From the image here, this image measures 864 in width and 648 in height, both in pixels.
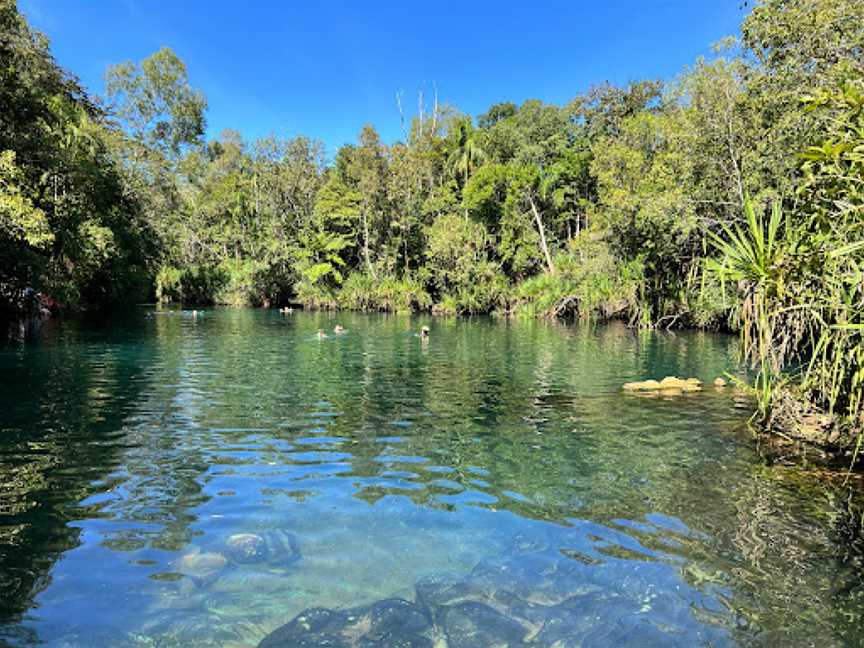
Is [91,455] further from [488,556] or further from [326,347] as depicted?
[326,347]

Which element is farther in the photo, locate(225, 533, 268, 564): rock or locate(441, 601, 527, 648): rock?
locate(225, 533, 268, 564): rock

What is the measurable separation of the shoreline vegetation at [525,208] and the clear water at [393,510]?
1665mm

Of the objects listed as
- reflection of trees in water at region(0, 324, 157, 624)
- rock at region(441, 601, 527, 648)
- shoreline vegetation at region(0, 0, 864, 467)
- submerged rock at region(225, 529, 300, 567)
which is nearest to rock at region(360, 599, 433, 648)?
rock at region(441, 601, 527, 648)

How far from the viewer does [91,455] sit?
27.6 ft

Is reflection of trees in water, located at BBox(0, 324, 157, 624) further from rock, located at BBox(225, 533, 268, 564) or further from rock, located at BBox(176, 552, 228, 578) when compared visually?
rock, located at BBox(225, 533, 268, 564)

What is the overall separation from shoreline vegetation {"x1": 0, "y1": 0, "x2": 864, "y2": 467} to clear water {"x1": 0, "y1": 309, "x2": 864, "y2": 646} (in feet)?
5.46

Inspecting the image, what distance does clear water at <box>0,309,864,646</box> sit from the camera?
15.4 ft

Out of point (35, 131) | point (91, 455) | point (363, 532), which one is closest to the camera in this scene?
point (363, 532)

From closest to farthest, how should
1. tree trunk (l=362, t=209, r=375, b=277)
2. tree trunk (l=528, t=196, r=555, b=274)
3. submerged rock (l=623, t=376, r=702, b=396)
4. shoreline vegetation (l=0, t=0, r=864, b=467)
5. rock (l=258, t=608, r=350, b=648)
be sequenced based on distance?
rock (l=258, t=608, r=350, b=648) → shoreline vegetation (l=0, t=0, r=864, b=467) → submerged rock (l=623, t=376, r=702, b=396) → tree trunk (l=528, t=196, r=555, b=274) → tree trunk (l=362, t=209, r=375, b=277)

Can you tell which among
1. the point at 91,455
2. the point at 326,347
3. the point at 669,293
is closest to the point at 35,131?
the point at 326,347

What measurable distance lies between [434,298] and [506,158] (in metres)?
16.2

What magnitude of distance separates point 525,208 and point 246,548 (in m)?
46.5

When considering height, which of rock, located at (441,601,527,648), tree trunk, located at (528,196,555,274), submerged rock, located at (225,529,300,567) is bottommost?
rock, located at (441,601,527,648)

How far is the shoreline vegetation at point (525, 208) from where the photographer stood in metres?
7.25
